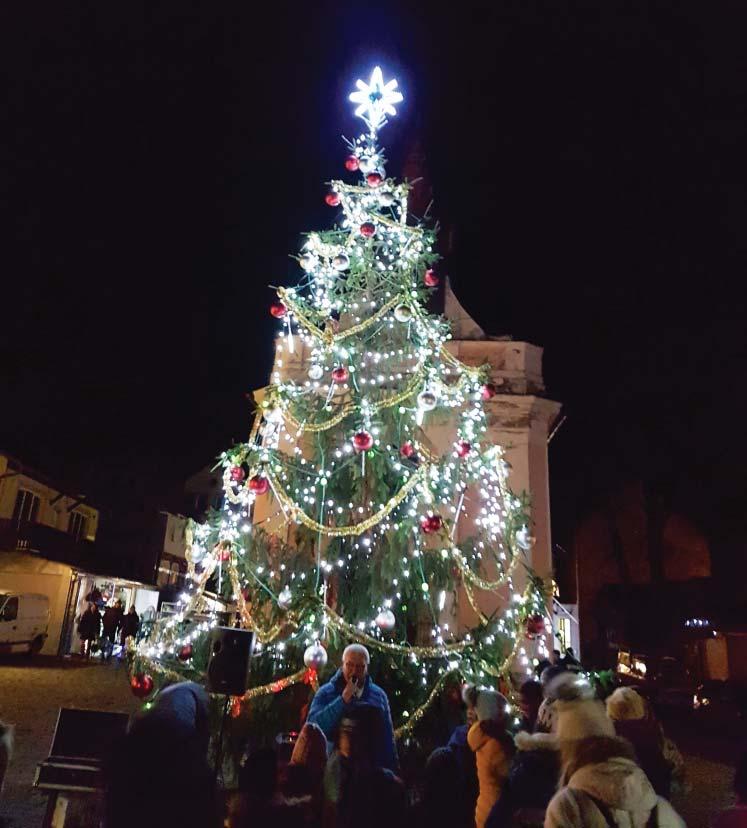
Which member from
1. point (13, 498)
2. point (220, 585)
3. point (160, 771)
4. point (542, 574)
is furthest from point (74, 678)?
point (160, 771)

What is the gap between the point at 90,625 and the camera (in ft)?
63.1

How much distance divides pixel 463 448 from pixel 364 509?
165cm

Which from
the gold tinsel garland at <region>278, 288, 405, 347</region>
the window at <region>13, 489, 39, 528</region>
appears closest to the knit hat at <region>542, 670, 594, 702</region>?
the gold tinsel garland at <region>278, 288, 405, 347</region>

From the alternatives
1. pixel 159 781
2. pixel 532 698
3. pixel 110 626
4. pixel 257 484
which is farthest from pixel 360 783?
pixel 110 626

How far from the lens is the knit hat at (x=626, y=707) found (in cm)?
475

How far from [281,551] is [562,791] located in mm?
6221

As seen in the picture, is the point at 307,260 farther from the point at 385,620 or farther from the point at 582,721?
the point at 582,721

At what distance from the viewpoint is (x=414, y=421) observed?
916cm

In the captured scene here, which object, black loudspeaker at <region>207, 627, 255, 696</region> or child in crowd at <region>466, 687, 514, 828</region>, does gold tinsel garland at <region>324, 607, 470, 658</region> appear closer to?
black loudspeaker at <region>207, 627, 255, 696</region>

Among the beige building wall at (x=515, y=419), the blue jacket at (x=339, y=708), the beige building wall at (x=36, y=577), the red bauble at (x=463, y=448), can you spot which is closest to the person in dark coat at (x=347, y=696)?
the blue jacket at (x=339, y=708)

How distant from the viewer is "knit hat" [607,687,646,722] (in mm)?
4750

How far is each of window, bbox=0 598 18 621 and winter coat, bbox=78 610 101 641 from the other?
1933 mm

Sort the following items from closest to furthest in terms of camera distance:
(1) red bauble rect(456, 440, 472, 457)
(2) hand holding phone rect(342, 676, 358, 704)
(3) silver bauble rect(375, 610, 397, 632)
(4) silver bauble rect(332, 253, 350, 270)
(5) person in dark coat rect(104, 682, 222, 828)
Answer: (5) person in dark coat rect(104, 682, 222, 828)
(2) hand holding phone rect(342, 676, 358, 704)
(3) silver bauble rect(375, 610, 397, 632)
(1) red bauble rect(456, 440, 472, 457)
(4) silver bauble rect(332, 253, 350, 270)

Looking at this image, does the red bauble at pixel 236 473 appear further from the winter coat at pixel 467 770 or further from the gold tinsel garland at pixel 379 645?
the winter coat at pixel 467 770
